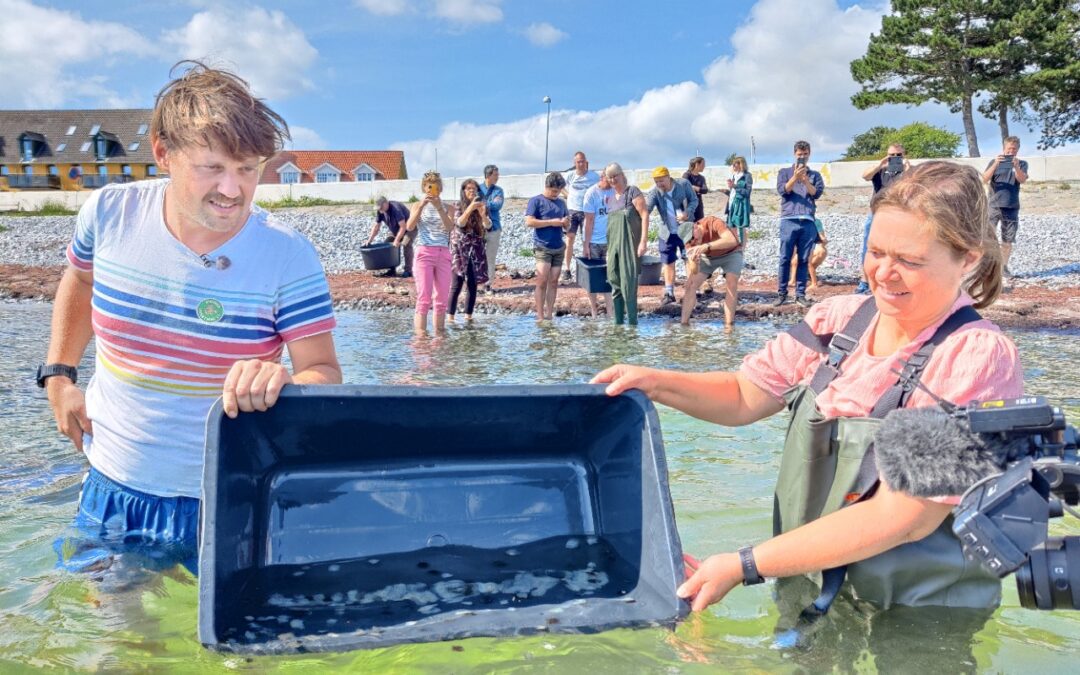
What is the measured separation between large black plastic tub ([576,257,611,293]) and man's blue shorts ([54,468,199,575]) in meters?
9.14

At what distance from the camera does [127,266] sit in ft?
8.07

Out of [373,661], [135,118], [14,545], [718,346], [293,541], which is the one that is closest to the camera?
[373,661]

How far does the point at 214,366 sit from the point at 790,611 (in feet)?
5.87

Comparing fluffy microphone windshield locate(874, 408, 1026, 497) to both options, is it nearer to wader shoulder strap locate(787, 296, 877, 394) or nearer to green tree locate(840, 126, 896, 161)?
wader shoulder strap locate(787, 296, 877, 394)

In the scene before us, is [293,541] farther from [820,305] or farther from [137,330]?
[820,305]

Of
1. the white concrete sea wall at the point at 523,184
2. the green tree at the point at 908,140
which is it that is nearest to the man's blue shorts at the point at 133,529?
the white concrete sea wall at the point at 523,184

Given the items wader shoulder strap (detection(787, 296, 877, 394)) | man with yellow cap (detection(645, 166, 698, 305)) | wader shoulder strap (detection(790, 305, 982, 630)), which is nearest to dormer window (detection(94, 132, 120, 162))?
man with yellow cap (detection(645, 166, 698, 305))

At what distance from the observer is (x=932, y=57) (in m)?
39.6

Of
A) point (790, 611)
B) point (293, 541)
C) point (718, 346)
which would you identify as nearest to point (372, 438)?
point (293, 541)

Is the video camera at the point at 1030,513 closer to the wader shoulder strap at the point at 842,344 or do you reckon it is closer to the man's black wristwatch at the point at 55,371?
the wader shoulder strap at the point at 842,344

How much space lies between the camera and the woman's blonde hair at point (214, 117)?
7.55 feet

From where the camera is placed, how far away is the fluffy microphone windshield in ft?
5.97

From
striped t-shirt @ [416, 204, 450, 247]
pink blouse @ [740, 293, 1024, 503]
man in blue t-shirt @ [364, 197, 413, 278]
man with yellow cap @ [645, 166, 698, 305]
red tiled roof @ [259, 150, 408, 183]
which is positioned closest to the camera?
pink blouse @ [740, 293, 1024, 503]

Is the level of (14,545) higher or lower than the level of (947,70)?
lower
